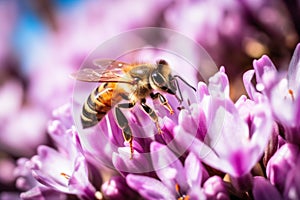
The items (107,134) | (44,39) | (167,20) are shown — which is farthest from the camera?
(44,39)

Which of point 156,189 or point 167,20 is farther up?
point 167,20

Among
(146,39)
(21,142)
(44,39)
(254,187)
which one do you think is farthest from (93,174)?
(44,39)

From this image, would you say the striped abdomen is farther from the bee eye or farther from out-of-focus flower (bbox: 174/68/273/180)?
out-of-focus flower (bbox: 174/68/273/180)

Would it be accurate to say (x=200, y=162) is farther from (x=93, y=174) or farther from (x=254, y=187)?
(x=93, y=174)

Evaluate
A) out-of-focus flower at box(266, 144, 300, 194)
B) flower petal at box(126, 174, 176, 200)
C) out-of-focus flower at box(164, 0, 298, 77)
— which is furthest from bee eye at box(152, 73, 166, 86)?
out-of-focus flower at box(164, 0, 298, 77)

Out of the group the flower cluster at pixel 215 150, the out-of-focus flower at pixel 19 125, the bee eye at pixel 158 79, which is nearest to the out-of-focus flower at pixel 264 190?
the flower cluster at pixel 215 150

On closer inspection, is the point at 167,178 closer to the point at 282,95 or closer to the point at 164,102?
the point at 164,102
